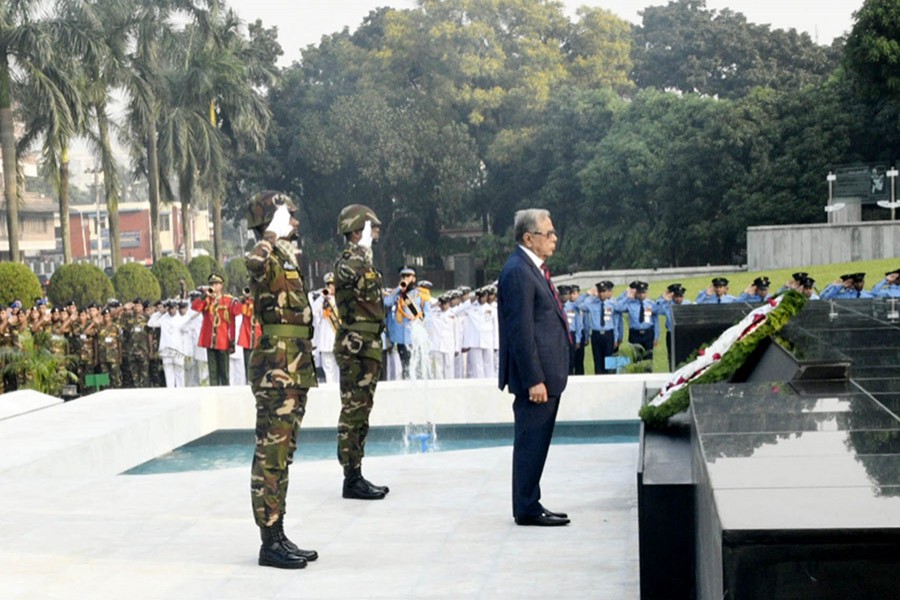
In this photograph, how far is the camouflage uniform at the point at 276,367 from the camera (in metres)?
5.73

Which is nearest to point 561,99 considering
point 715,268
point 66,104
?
point 715,268

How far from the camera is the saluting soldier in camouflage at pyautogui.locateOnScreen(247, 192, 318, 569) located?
574 centimetres

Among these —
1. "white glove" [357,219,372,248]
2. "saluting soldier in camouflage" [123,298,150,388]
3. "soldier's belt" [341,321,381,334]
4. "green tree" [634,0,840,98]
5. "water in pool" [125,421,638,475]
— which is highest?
"green tree" [634,0,840,98]

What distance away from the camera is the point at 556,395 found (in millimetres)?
6262

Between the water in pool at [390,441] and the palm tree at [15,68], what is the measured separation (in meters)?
19.5

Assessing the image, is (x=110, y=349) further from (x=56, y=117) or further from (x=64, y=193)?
(x=64, y=193)

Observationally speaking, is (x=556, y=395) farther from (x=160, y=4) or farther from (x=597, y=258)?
(x=597, y=258)

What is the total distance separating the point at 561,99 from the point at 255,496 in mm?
48959

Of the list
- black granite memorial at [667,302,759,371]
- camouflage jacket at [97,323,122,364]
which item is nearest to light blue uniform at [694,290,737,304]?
black granite memorial at [667,302,759,371]

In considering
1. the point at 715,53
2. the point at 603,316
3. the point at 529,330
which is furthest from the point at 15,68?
the point at 715,53

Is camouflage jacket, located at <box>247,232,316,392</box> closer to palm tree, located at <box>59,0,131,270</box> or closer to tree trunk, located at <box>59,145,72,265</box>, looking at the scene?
tree trunk, located at <box>59,145,72,265</box>

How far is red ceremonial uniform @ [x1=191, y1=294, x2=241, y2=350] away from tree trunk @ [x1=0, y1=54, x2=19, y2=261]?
15183mm

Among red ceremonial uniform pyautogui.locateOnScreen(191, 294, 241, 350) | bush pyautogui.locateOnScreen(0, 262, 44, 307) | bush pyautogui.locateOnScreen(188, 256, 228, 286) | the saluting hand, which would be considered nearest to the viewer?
the saluting hand

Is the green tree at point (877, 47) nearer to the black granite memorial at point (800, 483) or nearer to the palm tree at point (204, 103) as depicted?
the palm tree at point (204, 103)
